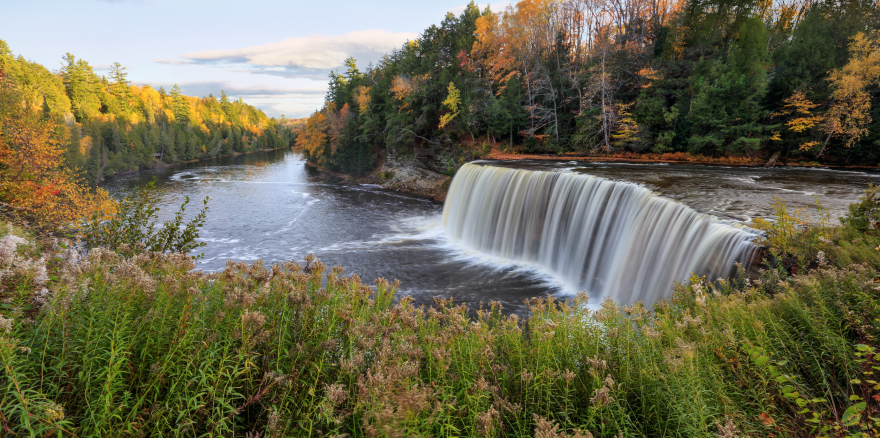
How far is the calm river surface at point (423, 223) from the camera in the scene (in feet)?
40.8

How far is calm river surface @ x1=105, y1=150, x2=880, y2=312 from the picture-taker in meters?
12.4

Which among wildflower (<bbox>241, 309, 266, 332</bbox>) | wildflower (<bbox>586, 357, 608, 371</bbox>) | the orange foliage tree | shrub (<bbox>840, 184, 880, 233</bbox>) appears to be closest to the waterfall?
shrub (<bbox>840, 184, 880, 233</bbox>)

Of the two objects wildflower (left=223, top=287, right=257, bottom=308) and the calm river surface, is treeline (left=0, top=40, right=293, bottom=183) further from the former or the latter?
wildflower (left=223, top=287, right=257, bottom=308)

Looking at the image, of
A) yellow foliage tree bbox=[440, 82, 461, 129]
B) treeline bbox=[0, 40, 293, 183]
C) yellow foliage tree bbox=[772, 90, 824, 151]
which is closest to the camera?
yellow foliage tree bbox=[772, 90, 824, 151]

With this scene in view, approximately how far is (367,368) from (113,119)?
258ft

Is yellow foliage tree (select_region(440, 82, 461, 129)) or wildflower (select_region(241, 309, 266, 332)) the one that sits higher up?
yellow foliage tree (select_region(440, 82, 461, 129))

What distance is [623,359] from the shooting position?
313 centimetres

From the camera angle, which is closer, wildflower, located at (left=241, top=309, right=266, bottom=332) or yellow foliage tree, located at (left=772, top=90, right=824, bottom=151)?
wildflower, located at (left=241, top=309, right=266, bottom=332)

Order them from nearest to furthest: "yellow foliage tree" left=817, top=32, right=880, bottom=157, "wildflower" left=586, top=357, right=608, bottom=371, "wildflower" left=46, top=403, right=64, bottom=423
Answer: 1. "wildflower" left=46, top=403, right=64, bottom=423
2. "wildflower" left=586, top=357, right=608, bottom=371
3. "yellow foliage tree" left=817, top=32, right=880, bottom=157

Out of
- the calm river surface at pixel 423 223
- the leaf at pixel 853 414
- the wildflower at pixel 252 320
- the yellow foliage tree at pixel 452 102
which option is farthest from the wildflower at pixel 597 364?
the yellow foliage tree at pixel 452 102

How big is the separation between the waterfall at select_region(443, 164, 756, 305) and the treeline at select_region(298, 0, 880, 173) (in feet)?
34.6

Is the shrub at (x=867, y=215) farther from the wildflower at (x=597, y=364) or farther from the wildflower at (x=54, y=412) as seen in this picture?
the wildflower at (x=54, y=412)

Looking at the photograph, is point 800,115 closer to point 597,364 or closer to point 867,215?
point 867,215

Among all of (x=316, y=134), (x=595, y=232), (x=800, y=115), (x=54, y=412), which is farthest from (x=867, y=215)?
(x=316, y=134)
